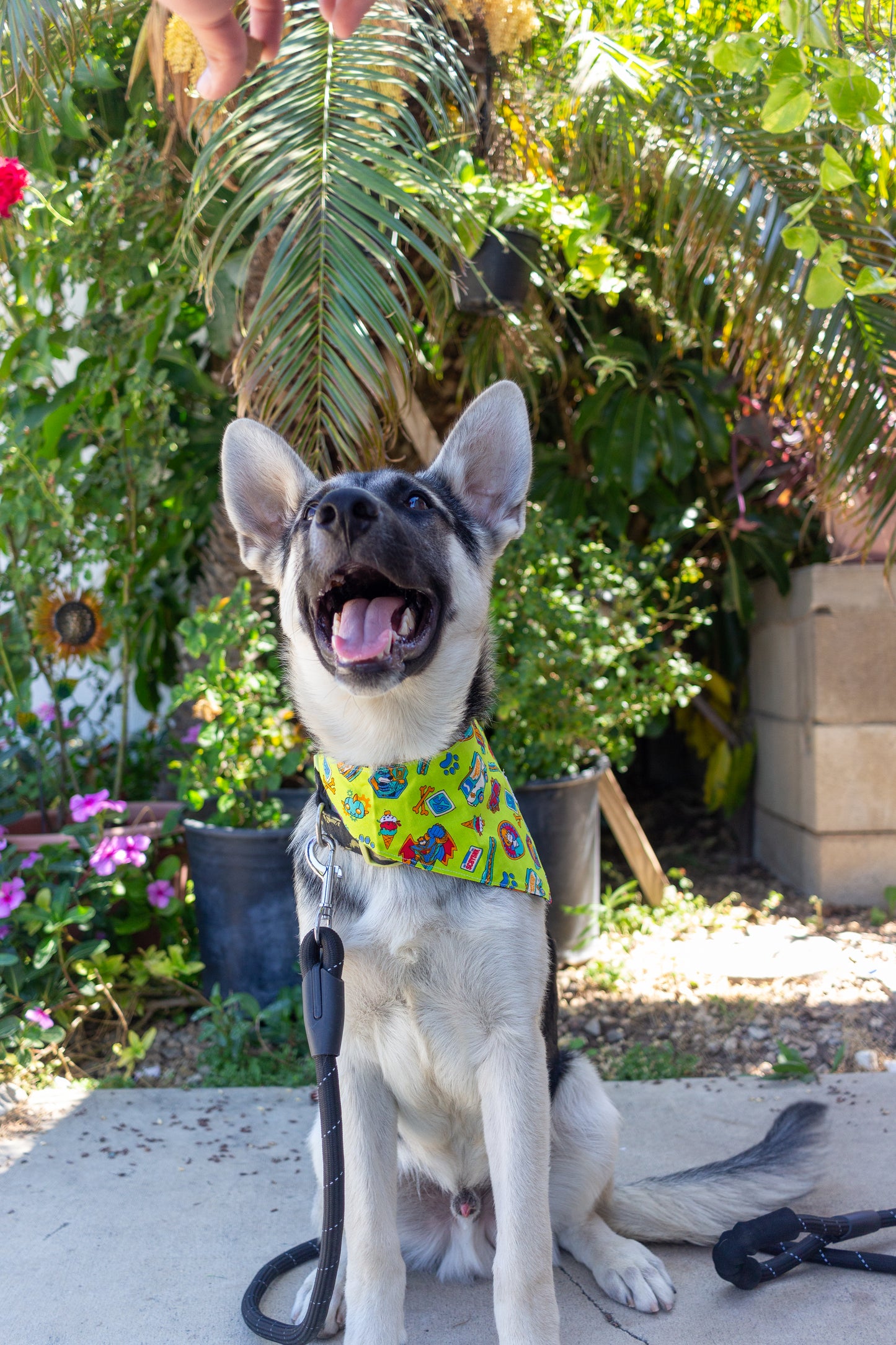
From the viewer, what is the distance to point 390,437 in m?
3.71

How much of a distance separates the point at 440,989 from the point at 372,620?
74cm

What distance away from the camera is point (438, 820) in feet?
6.59

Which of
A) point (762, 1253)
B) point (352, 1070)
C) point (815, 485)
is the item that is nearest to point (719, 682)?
point (815, 485)

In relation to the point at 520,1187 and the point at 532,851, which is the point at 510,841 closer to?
the point at 532,851

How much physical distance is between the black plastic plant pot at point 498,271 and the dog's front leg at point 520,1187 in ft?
9.50

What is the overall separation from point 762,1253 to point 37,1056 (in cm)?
249

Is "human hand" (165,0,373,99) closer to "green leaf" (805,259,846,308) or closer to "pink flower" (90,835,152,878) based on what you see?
"green leaf" (805,259,846,308)

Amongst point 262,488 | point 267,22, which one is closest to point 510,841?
point 262,488

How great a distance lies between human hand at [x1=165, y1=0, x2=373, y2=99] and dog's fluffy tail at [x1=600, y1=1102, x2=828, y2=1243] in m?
2.69

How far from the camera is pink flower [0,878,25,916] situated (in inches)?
133

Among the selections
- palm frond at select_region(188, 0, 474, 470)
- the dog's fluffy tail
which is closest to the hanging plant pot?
palm frond at select_region(188, 0, 474, 470)

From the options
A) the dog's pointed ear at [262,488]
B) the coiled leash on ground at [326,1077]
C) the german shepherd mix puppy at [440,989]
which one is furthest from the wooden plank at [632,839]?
the coiled leash on ground at [326,1077]

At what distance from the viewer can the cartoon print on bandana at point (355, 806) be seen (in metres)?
2.01

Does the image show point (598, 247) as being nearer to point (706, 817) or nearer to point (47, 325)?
point (47, 325)
